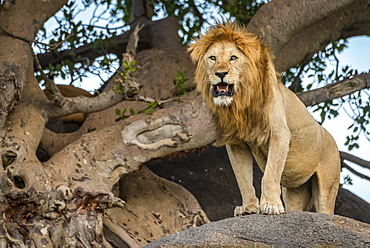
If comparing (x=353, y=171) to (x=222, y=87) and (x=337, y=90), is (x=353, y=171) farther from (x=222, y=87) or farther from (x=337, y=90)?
(x=222, y=87)

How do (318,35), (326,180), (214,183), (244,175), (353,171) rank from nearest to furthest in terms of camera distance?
(244,175) → (326,180) → (318,35) → (353,171) → (214,183)

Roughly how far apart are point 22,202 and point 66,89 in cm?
288

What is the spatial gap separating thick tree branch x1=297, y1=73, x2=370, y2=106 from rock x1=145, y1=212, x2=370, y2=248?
10.3 feet

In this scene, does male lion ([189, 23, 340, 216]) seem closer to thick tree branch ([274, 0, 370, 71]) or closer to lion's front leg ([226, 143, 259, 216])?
lion's front leg ([226, 143, 259, 216])

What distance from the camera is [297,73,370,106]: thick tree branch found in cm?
795

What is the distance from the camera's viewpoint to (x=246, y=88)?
16.8 feet

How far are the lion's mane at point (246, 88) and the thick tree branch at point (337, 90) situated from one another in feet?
8.98

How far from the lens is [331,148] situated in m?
5.95

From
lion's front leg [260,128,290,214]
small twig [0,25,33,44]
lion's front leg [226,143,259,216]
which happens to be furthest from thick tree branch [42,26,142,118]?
lion's front leg [260,128,290,214]

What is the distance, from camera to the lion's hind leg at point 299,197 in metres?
6.06

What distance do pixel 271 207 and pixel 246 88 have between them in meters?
0.83

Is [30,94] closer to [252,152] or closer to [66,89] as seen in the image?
[66,89]

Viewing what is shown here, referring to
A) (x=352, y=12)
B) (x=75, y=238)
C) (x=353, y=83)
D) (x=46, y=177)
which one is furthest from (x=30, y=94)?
(x=352, y=12)

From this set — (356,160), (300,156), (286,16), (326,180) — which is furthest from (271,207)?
(356,160)
